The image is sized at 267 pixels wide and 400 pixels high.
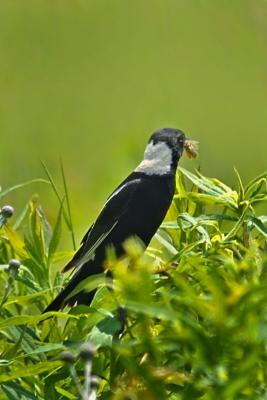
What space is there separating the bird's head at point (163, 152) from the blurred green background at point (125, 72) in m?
2.53

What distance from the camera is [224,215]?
211cm

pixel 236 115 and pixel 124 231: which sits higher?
pixel 124 231

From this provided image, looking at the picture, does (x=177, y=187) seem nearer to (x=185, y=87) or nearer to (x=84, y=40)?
(x=185, y=87)

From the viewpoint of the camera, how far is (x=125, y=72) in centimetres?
715

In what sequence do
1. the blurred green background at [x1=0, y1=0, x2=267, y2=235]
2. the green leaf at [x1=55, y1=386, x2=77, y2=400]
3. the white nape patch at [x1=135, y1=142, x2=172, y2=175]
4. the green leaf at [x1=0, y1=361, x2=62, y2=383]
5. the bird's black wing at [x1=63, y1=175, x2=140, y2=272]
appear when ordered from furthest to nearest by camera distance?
the blurred green background at [x1=0, y1=0, x2=267, y2=235] → the white nape patch at [x1=135, y1=142, x2=172, y2=175] → the bird's black wing at [x1=63, y1=175, x2=140, y2=272] → the green leaf at [x1=55, y1=386, x2=77, y2=400] → the green leaf at [x1=0, y1=361, x2=62, y2=383]

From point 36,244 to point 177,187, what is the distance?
278 millimetres

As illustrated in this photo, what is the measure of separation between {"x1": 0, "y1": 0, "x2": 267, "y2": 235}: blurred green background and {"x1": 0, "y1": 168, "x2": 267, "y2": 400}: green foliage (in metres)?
3.00

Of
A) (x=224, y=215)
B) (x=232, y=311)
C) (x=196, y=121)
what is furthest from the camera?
(x=196, y=121)

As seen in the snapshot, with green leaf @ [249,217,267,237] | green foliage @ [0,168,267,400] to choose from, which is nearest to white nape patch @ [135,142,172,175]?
green foliage @ [0,168,267,400]

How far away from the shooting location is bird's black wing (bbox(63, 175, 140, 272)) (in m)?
2.59

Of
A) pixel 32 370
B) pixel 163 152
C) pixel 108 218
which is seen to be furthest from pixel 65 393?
pixel 163 152

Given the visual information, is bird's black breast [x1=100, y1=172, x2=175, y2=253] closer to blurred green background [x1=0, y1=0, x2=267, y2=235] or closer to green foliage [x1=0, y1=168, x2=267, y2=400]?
green foliage [x1=0, y1=168, x2=267, y2=400]

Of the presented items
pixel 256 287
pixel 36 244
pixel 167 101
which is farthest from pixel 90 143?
pixel 256 287

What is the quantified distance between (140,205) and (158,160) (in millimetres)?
99
